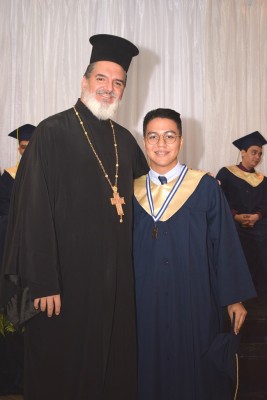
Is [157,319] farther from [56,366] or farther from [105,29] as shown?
[105,29]

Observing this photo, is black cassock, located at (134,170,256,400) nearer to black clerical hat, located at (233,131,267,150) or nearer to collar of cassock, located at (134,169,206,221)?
collar of cassock, located at (134,169,206,221)

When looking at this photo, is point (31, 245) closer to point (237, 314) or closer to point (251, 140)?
point (237, 314)

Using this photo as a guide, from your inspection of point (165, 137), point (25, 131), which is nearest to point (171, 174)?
point (165, 137)

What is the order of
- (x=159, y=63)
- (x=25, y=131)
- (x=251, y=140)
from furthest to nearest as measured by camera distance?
1. (x=159, y=63)
2. (x=251, y=140)
3. (x=25, y=131)

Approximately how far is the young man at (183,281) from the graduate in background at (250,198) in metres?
3.26

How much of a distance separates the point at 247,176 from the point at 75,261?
439 centimetres

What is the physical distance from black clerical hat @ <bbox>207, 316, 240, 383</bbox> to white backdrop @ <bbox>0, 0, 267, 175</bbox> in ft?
13.9

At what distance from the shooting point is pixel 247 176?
6090mm

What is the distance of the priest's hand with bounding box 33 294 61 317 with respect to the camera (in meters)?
2.10

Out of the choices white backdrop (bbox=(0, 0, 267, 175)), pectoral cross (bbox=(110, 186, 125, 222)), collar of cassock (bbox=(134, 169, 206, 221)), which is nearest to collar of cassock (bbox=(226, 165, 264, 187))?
white backdrop (bbox=(0, 0, 267, 175))

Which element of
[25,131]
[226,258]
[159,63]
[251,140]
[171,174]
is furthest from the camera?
[159,63]

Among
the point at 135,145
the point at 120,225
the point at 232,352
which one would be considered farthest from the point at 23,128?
the point at 232,352

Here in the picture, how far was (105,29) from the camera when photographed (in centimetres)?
606

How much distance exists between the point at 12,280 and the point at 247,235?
158 inches
